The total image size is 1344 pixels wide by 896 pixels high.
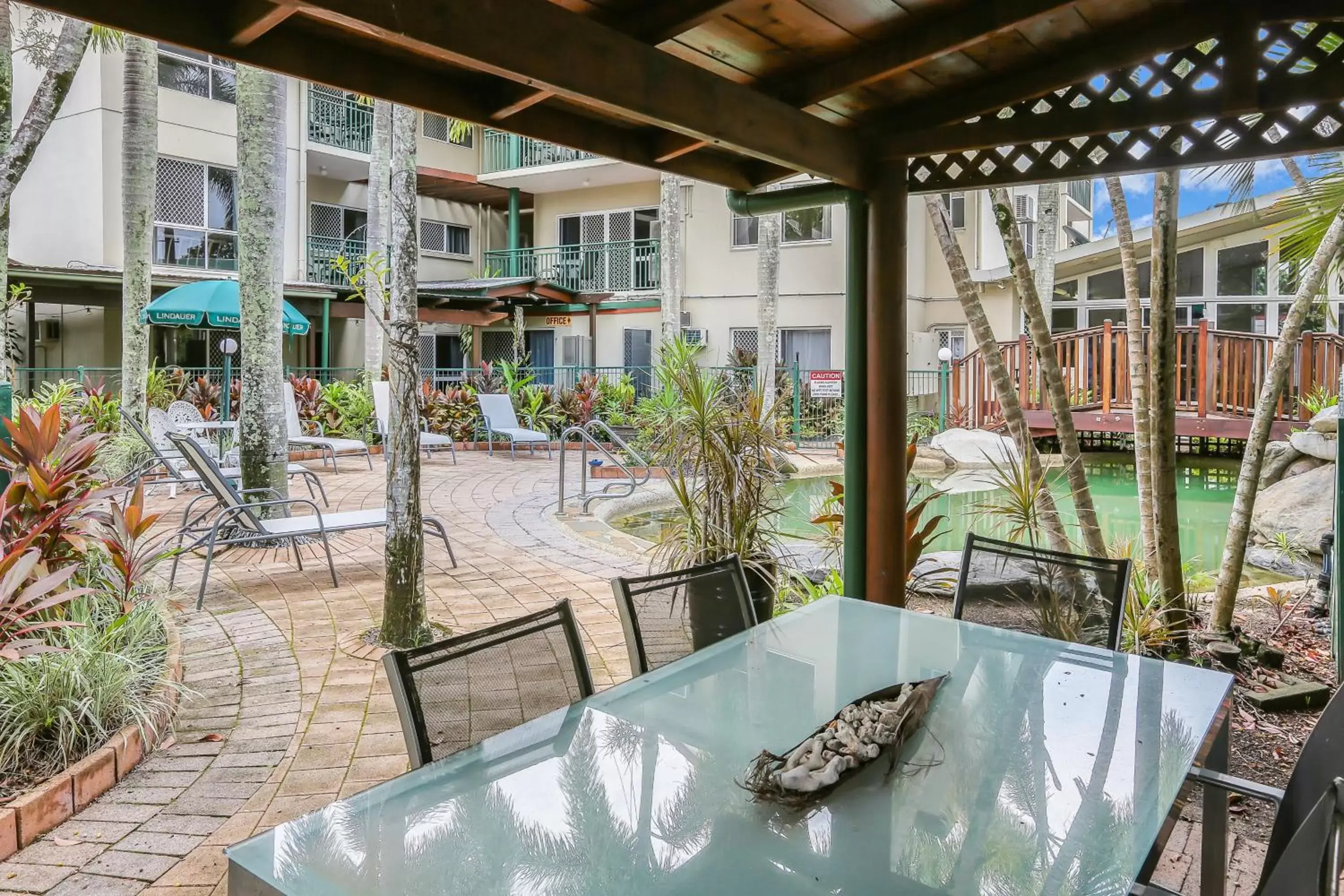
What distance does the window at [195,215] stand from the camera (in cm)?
1515

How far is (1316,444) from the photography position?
27.7 ft

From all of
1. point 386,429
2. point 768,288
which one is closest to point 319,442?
point 386,429

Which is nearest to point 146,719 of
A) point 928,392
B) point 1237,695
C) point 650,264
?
point 1237,695

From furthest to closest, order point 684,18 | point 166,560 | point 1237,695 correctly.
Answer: point 166,560 < point 1237,695 < point 684,18

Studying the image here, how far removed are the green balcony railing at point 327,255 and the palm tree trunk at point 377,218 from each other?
237cm

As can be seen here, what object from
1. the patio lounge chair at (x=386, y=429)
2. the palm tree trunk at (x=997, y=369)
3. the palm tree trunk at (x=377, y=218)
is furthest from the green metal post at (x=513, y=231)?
the palm tree trunk at (x=997, y=369)

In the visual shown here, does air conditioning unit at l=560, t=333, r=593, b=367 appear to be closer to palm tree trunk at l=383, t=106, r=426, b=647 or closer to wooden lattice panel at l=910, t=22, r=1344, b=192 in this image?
palm tree trunk at l=383, t=106, r=426, b=647

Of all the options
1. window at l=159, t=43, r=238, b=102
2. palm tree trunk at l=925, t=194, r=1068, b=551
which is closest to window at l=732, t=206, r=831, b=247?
window at l=159, t=43, r=238, b=102

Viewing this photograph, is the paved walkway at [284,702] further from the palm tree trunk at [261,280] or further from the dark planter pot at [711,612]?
the dark planter pot at [711,612]

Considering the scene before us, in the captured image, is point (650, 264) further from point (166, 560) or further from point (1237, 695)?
point (1237, 695)

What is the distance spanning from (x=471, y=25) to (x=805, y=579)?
2.96 metres

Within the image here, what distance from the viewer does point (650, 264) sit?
61.0ft

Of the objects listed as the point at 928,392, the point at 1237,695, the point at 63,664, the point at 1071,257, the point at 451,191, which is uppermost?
the point at 451,191

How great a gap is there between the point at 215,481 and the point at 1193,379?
1205cm
